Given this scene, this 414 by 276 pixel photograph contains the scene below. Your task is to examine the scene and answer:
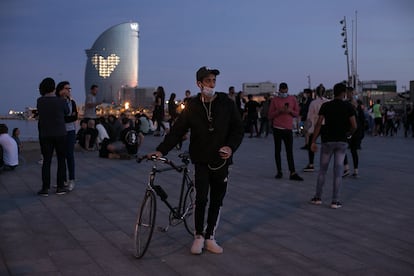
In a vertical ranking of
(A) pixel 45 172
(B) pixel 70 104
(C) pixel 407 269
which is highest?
(B) pixel 70 104

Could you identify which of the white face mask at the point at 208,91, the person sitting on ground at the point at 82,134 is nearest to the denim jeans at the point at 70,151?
the white face mask at the point at 208,91

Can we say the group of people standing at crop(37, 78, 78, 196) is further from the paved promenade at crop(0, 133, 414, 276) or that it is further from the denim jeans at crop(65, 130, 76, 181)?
the paved promenade at crop(0, 133, 414, 276)

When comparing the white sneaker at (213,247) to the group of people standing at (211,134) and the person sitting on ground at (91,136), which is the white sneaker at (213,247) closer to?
the group of people standing at (211,134)

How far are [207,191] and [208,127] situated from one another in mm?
606

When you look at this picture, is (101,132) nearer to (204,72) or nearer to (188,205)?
(188,205)

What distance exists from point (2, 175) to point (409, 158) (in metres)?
10.3

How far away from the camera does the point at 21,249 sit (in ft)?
15.6

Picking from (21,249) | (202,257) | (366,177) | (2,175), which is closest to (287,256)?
(202,257)

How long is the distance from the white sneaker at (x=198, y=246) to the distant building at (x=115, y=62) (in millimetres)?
176996

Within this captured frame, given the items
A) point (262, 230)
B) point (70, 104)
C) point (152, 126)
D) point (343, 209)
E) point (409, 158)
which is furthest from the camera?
point (152, 126)

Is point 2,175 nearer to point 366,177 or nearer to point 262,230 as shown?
point 262,230

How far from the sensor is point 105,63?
584 feet

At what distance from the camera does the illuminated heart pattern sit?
177 meters

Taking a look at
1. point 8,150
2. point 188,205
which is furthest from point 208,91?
point 8,150
